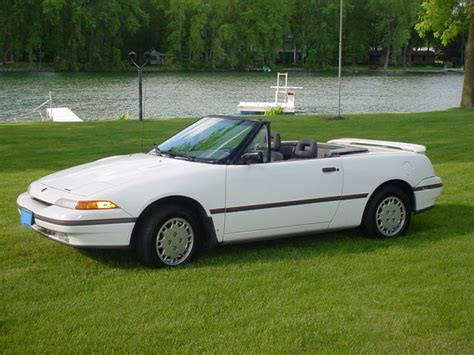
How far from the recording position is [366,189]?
7.62m

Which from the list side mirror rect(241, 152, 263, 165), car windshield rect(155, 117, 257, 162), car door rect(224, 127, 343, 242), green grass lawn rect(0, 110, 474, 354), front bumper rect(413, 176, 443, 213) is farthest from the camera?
front bumper rect(413, 176, 443, 213)

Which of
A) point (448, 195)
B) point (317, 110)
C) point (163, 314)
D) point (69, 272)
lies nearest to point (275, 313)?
point (163, 314)

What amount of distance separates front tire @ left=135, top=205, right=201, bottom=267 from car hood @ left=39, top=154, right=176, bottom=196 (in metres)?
0.43

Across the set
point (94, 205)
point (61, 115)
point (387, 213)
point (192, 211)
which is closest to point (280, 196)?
point (192, 211)

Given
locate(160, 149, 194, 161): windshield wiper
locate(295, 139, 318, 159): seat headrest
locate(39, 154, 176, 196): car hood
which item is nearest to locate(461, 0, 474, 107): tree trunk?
locate(295, 139, 318, 159): seat headrest

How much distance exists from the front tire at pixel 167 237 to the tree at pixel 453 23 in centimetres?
2520

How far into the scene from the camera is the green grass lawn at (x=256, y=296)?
15.9 ft

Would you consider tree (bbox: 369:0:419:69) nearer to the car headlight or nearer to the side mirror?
the side mirror

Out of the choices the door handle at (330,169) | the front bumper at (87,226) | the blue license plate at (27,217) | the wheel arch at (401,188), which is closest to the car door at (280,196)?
the door handle at (330,169)

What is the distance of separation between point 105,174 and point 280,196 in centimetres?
168

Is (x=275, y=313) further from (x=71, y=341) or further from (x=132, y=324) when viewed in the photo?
(x=71, y=341)

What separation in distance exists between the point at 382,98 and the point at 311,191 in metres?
44.4

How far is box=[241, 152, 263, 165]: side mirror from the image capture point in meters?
6.93

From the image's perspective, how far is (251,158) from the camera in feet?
22.8
